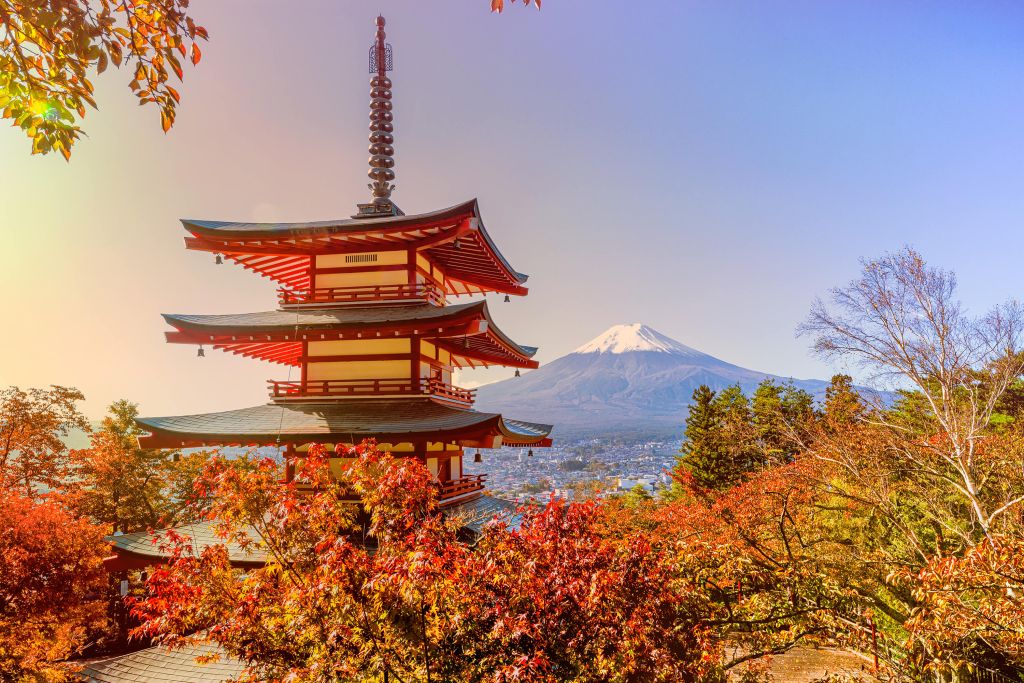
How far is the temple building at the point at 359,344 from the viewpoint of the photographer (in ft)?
36.9

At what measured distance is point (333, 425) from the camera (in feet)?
36.9

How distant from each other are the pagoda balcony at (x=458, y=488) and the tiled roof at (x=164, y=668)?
4.41 metres

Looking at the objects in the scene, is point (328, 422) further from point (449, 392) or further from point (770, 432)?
point (770, 432)

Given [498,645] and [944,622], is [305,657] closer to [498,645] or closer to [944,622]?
[498,645]

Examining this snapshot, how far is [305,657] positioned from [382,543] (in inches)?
55.5

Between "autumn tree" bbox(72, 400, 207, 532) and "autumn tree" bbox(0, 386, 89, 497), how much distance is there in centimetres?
165

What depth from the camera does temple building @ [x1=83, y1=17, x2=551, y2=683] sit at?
11258 millimetres

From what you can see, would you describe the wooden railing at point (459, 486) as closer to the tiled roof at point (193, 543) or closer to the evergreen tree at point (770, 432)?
the tiled roof at point (193, 543)

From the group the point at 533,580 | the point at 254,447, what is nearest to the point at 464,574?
the point at 533,580

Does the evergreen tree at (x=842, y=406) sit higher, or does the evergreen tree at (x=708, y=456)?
the evergreen tree at (x=842, y=406)

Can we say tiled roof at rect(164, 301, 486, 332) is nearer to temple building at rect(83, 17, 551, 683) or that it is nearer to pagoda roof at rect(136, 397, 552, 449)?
temple building at rect(83, 17, 551, 683)

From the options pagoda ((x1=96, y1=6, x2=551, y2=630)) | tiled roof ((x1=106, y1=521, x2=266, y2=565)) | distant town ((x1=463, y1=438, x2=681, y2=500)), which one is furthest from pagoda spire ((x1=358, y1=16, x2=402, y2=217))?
distant town ((x1=463, y1=438, x2=681, y2=500))

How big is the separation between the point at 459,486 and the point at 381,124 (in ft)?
35.2

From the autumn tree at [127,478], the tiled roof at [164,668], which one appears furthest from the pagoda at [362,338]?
the autumn tree at [127,478]
